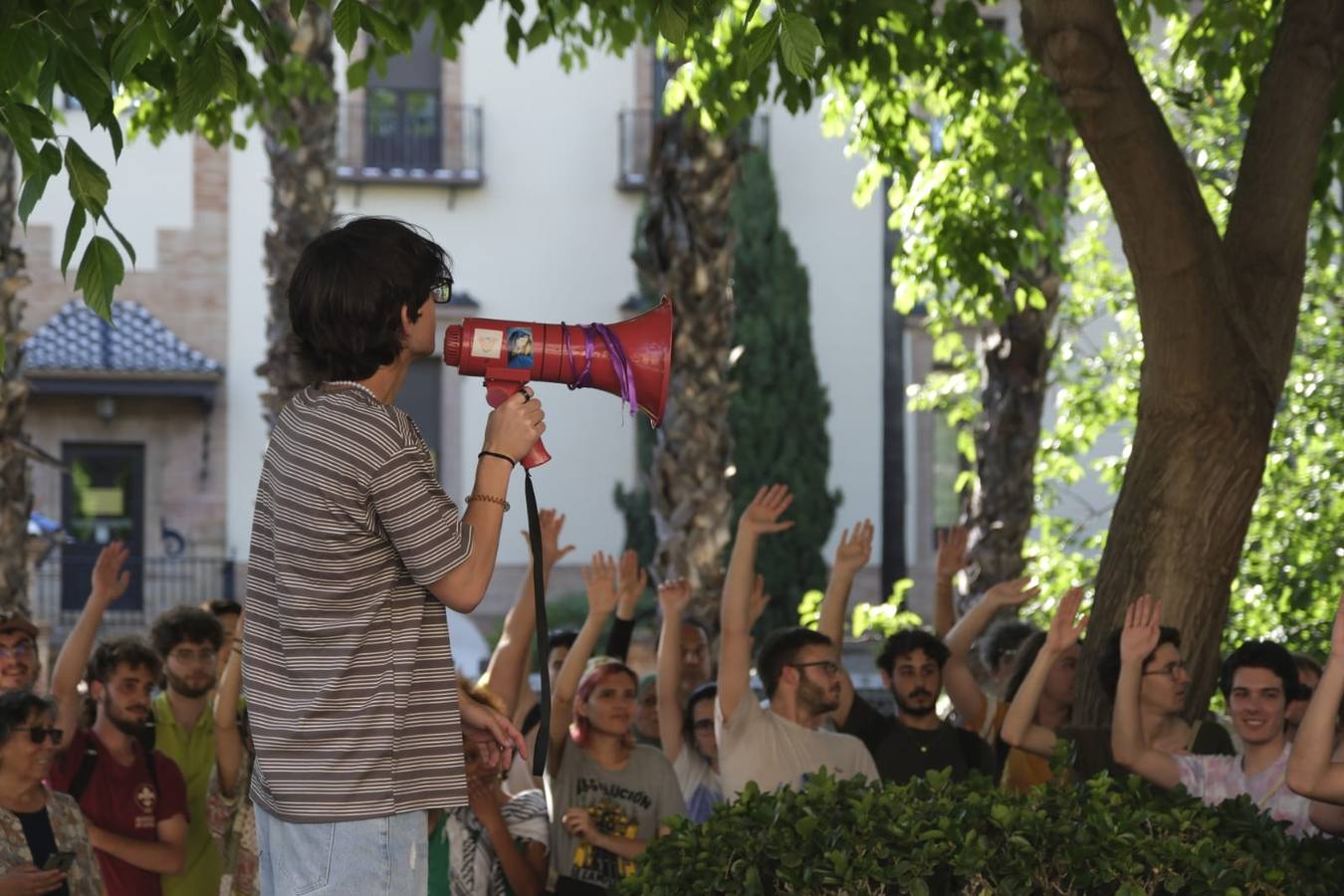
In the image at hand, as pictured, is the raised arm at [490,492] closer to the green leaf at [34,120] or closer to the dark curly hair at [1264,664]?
the green leaf at [34,120]

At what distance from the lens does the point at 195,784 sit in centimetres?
683

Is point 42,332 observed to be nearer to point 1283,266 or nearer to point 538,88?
point 538,88

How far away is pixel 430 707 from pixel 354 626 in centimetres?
19

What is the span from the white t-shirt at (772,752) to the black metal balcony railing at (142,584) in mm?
16698

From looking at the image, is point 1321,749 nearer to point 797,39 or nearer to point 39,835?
point 797,39

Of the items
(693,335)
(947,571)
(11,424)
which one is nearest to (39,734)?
(947,571)

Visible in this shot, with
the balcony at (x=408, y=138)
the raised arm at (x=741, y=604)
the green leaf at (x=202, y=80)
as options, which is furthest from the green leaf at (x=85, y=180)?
the balcony at (x=408, y=138)

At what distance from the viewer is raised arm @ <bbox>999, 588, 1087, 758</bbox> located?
6.06 metres

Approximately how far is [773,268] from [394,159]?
492 cm

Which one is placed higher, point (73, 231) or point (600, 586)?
point (73, 231)

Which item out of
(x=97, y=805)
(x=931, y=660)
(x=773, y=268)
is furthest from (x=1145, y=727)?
(x=773, y=268)

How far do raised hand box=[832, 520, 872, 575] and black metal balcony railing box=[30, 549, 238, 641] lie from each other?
1590cm

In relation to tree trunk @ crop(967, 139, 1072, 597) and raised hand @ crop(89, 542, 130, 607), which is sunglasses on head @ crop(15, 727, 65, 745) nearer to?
raised hand @ crop(89, 542, 130, 607)

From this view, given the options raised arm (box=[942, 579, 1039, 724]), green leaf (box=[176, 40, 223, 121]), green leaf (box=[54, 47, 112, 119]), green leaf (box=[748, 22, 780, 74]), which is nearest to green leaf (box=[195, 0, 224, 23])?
green leaf (box=[176, 40, 223, 121])
